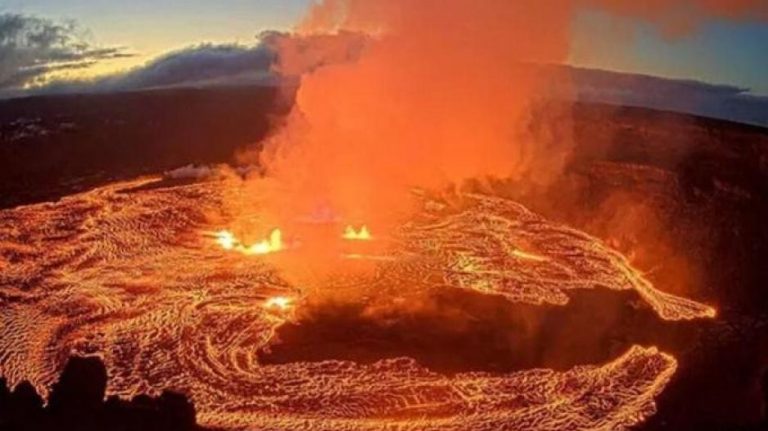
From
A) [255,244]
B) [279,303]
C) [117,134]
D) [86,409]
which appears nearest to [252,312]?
[279,303]

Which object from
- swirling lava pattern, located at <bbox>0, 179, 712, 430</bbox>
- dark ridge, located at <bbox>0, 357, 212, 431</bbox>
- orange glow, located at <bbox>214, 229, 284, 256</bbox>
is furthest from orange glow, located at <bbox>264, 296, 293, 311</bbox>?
dark ridge, located at <bbox>0, 357, 212, 431</bbox>

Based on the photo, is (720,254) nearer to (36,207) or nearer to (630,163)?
(630,163)

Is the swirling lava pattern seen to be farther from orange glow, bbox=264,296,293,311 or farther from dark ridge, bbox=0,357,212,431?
dark ridge, bbox=0,357,212,431

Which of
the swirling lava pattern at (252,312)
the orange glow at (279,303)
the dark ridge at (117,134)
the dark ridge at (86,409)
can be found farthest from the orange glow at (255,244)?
the dark ridge at (86,409)

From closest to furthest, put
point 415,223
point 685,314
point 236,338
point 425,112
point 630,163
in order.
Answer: point 236,338, point 685,314, point 415,223, point 425,112, point 630,163

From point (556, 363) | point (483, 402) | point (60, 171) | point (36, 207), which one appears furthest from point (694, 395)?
point (60, 171)

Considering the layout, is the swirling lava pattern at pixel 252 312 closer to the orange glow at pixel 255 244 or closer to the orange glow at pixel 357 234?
the orange glow at pixel 255 244
